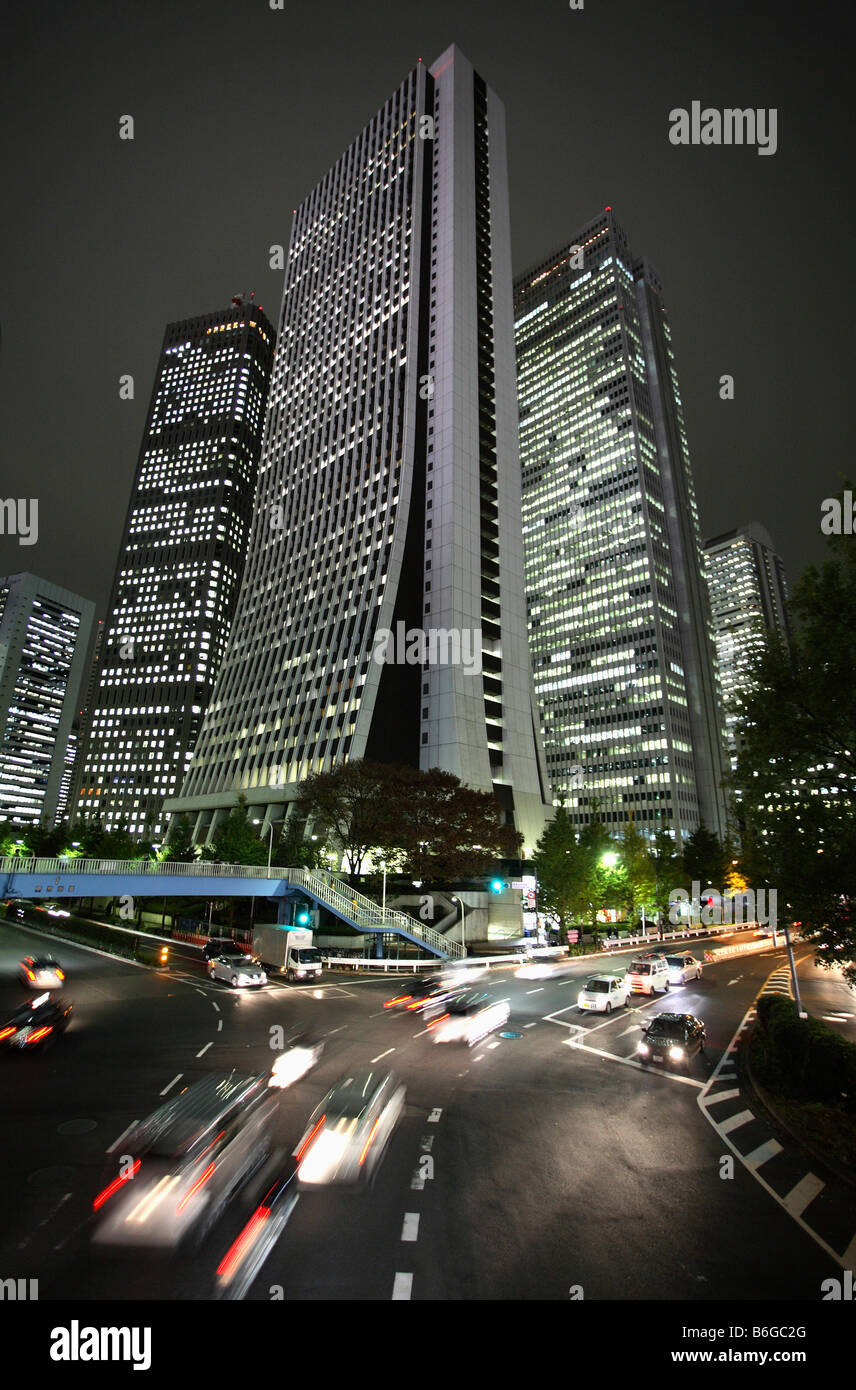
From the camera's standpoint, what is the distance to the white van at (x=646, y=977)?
34312 millimetres

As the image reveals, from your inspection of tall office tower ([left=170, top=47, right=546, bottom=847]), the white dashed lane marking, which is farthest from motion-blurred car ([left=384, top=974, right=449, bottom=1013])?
tall office tower ([left=170, top=47, right=546, bottom=847])

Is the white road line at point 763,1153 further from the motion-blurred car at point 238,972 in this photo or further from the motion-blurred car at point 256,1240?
the motion-blurred car at point 238,972

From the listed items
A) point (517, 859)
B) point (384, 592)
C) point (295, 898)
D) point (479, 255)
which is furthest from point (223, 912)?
point (479, 255)

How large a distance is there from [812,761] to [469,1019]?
1715 cm

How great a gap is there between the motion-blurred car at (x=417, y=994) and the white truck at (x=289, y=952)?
5.79m

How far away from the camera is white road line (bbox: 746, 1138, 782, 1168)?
1259cm

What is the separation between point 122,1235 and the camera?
913cm

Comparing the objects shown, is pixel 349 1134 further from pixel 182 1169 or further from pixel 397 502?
pixel 397 502

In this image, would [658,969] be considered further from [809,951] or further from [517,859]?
[809,951]

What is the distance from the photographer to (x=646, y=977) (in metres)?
34.4

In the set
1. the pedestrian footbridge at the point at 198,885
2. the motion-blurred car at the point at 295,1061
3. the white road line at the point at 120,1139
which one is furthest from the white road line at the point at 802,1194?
the pedestrian footbridge at the point at 198,885

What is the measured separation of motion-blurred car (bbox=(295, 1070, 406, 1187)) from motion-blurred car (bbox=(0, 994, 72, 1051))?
11.6 m

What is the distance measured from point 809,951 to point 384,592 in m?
64.1

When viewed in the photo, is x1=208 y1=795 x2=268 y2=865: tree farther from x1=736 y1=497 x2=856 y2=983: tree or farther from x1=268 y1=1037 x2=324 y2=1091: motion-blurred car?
x1=736 y1=497 x2=856 y2=983: tree
